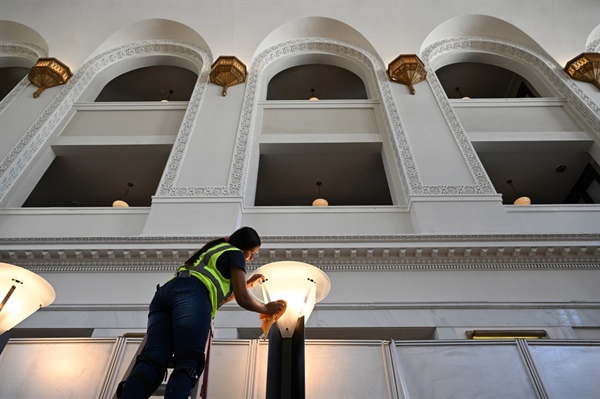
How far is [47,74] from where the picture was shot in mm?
8641

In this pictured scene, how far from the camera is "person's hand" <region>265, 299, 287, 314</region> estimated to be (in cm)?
274

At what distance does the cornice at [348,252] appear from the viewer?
216 inches

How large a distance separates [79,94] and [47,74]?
64cm

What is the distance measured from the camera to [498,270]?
18.0 feet

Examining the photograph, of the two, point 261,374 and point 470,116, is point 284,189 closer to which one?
point 470,116

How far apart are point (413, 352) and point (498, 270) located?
7.68ft

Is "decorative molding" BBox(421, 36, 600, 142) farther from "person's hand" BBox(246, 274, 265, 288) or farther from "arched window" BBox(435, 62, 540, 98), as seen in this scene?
"person's hand" BBox(246, 274, 265, 288)

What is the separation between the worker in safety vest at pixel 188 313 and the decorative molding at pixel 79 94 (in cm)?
420

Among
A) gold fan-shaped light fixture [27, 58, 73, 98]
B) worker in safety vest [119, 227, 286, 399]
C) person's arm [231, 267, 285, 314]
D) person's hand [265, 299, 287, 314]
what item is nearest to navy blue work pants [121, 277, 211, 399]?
worker in safety vest [119, 227, 286, 399]

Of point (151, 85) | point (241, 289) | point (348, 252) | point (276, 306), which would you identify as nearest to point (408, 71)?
point (348, 252)

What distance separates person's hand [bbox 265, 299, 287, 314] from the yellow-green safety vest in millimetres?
325

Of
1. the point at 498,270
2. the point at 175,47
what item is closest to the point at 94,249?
the point at 498,270

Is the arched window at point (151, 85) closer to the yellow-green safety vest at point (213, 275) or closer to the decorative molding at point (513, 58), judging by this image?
the decorative molding at point (513, 58)

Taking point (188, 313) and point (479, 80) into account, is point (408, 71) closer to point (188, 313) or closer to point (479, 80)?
point (479, 80)
